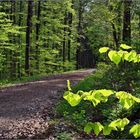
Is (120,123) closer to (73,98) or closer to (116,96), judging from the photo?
(116,96)

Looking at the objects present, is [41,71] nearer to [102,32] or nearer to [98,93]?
[102,32]

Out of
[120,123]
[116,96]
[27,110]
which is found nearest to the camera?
[116,96]

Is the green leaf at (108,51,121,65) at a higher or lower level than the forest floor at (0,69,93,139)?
higher

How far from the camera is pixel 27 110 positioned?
11.6m

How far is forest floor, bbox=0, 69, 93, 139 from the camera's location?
9.44 meters

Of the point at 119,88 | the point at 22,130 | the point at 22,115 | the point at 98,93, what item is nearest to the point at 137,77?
the point at 119,88

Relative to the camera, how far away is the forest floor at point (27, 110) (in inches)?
372

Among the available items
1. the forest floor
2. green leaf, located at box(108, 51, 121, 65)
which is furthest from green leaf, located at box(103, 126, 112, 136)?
the forest floor

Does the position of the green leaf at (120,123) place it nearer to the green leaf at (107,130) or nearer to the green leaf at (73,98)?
the green leaf at (107,130)

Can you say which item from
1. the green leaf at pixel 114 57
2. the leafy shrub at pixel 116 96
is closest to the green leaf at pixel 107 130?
the leafy shrub at pixel 116 96

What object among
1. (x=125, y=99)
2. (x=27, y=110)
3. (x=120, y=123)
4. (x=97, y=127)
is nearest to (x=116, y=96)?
(x=125, y=99)

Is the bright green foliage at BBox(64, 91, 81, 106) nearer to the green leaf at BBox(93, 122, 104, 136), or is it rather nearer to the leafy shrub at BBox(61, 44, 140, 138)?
the leafy shrub at BBox(61, 44, 140, 138)

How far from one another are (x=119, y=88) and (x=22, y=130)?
14.1 ft

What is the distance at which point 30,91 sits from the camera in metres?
15.2
